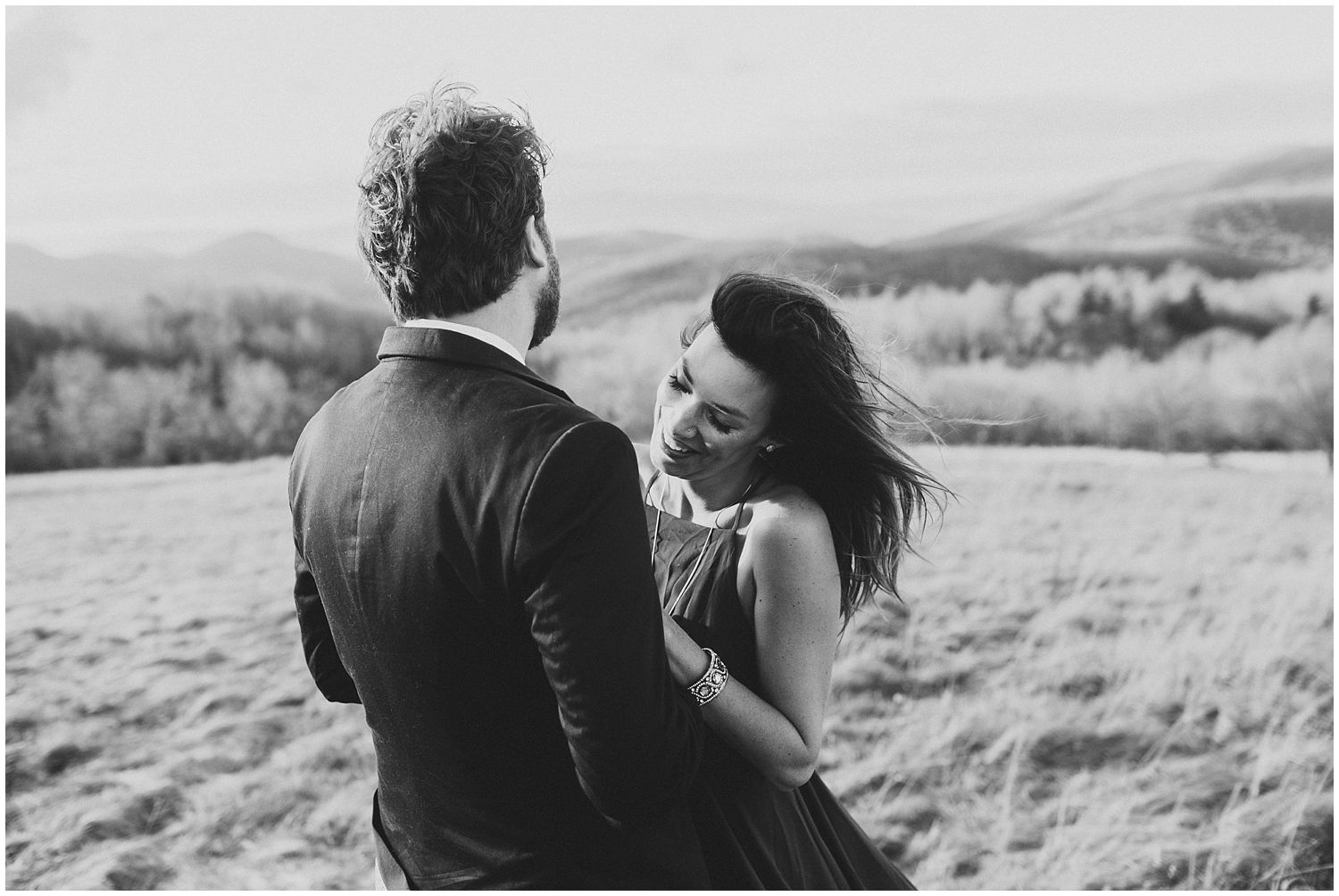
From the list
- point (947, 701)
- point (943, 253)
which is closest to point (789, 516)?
point (947, 701)

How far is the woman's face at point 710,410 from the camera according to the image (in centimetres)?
198

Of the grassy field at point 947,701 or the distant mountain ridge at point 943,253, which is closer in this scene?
the grassy field at point 947,701

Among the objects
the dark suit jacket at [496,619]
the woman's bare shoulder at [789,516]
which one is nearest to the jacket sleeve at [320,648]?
the dark suit jacket at [496,619]

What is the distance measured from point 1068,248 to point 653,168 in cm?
506

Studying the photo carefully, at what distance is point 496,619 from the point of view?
4.43ft

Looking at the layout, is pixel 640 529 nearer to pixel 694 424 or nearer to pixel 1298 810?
pixel 694 424

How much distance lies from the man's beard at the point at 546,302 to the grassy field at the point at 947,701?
3.71 m

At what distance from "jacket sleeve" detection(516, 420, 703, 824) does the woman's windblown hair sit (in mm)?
761

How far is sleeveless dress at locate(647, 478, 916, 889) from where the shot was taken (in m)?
1.79

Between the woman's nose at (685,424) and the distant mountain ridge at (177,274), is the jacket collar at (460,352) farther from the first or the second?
the distant mountain ridge at (177,274)

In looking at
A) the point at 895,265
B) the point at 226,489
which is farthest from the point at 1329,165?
the point at 226,489

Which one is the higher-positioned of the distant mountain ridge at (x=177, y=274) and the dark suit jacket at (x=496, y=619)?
the distant mountain ridge at (x=177, y=274)

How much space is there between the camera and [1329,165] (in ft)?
42.3

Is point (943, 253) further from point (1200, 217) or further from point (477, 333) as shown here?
point (477, 333)
